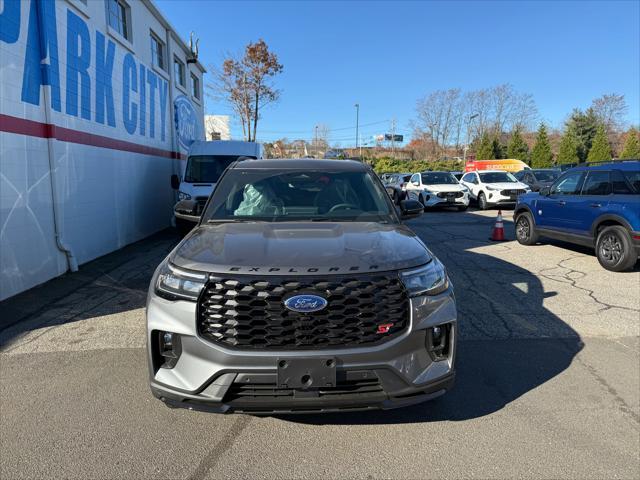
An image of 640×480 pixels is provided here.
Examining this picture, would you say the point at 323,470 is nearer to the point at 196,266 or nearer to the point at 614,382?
the point at 196,266

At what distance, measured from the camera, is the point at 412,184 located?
19938 millimetres

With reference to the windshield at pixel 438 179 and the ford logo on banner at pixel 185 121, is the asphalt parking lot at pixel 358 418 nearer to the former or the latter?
the ford logo on banner at pixel 185 121

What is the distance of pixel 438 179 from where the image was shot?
749 inches

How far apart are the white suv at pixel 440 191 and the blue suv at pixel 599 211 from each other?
8.20 meters

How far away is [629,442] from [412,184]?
17741 mm

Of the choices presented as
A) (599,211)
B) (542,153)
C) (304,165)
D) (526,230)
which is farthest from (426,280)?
(542,153)

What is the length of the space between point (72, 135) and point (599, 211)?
9491 mm

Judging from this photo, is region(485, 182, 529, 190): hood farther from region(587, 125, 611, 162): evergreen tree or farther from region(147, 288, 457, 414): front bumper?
region(587, 125, 611, 162): evergreen tree

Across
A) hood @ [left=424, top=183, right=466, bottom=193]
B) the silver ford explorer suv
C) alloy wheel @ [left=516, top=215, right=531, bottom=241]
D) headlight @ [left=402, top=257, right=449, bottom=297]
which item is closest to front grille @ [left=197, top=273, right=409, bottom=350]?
the silver ford explorer suv

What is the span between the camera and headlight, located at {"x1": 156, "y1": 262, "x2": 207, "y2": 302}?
2492mm

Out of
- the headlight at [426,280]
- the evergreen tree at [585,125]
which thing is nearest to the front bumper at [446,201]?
the headlight at [426,280]

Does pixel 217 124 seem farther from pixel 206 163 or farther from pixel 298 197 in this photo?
pixel 298 197

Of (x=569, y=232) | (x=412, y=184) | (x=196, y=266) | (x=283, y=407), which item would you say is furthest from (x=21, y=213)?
(x=412, y=184)

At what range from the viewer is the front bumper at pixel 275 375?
2359mm
